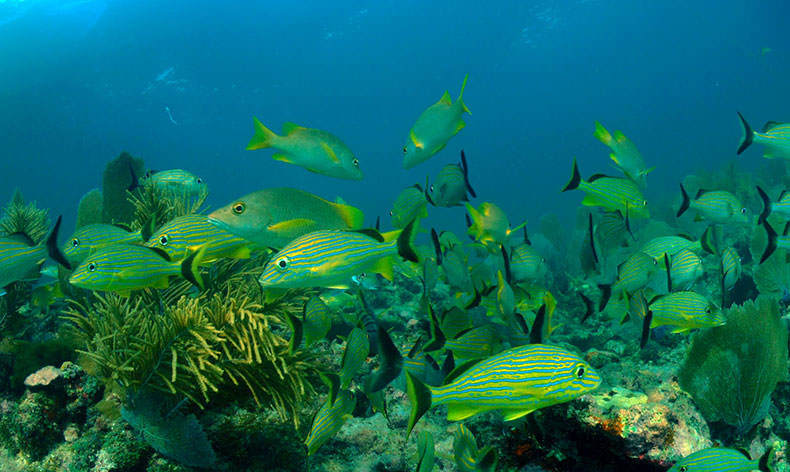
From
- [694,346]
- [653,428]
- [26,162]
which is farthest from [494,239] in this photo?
[26,162]

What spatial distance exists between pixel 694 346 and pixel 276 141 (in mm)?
4156

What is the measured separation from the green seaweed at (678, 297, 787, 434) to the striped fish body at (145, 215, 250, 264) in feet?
12.8

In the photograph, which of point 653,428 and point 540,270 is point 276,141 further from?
point 540,270

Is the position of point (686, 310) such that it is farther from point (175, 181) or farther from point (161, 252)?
point (175, 181)

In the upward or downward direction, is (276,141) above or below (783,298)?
above

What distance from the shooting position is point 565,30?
63.3 meters

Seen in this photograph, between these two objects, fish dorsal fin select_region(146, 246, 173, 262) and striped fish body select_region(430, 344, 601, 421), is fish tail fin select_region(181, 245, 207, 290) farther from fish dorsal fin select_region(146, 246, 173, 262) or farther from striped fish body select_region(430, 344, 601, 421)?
striped fish body select_region(430, 344, 601, 421)

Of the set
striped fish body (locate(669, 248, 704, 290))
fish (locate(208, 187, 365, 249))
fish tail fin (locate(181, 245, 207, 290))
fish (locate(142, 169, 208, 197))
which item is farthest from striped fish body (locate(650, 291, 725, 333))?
fish (locate(142, 169, 208, 197))

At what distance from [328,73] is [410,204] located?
61229 mm

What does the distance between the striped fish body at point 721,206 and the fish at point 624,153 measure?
0.92 m

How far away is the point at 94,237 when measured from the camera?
12.2 feet

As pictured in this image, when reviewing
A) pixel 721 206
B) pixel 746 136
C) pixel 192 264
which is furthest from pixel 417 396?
pixel 746 136

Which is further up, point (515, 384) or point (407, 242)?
point (407, 242)

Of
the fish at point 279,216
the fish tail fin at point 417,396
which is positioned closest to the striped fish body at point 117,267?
the fish at point 279,216
